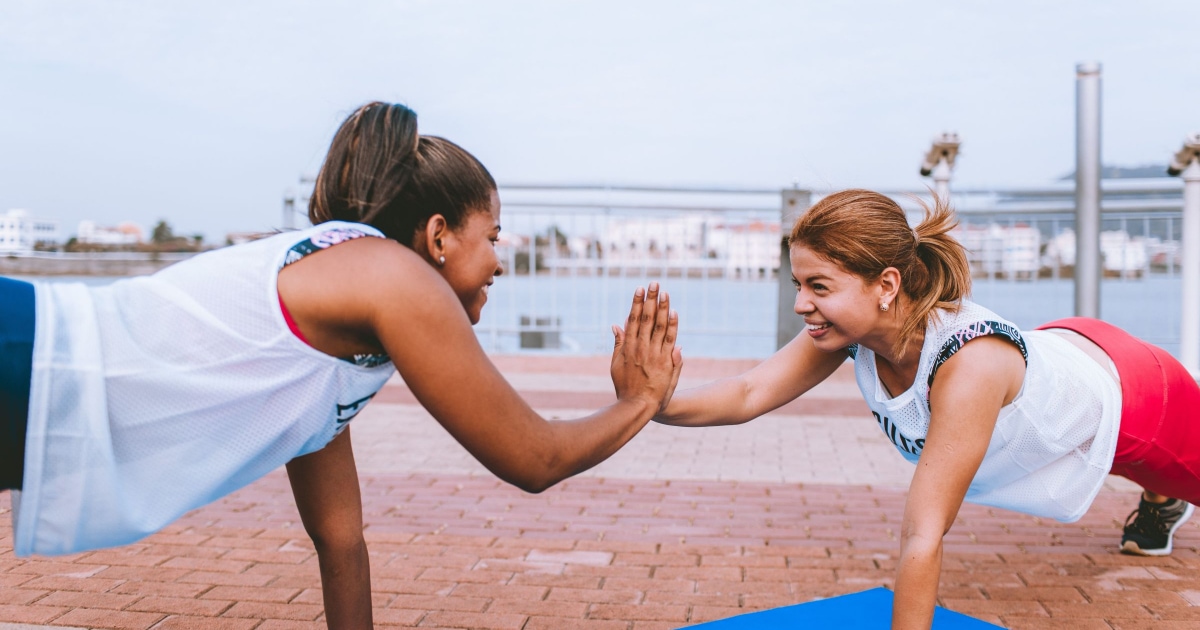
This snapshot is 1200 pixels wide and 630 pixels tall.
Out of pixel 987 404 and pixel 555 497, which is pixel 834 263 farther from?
pixel 555 497

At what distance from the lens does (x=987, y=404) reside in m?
2.40

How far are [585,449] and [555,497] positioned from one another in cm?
271

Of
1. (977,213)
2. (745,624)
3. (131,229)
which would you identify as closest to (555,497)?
(745,624)

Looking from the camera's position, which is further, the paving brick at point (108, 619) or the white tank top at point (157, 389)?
the paving brick at point (108, 619)

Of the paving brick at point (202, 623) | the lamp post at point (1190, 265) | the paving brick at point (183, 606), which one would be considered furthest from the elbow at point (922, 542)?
the lamp post at point (1190, 265)

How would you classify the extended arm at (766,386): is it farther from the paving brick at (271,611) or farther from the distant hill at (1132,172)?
the distant hill at (1132,172)

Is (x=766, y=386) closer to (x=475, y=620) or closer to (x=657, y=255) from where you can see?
(x=475, y=620)

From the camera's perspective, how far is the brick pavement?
3135 mm

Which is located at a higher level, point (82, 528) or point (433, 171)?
point (433, 171)

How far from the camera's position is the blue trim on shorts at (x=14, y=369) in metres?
1.75

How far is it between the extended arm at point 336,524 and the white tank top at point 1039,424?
1503 mm

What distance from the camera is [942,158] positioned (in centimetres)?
670

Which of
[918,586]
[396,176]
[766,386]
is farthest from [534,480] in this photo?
[766,386]

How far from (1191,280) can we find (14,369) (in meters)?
5.99
